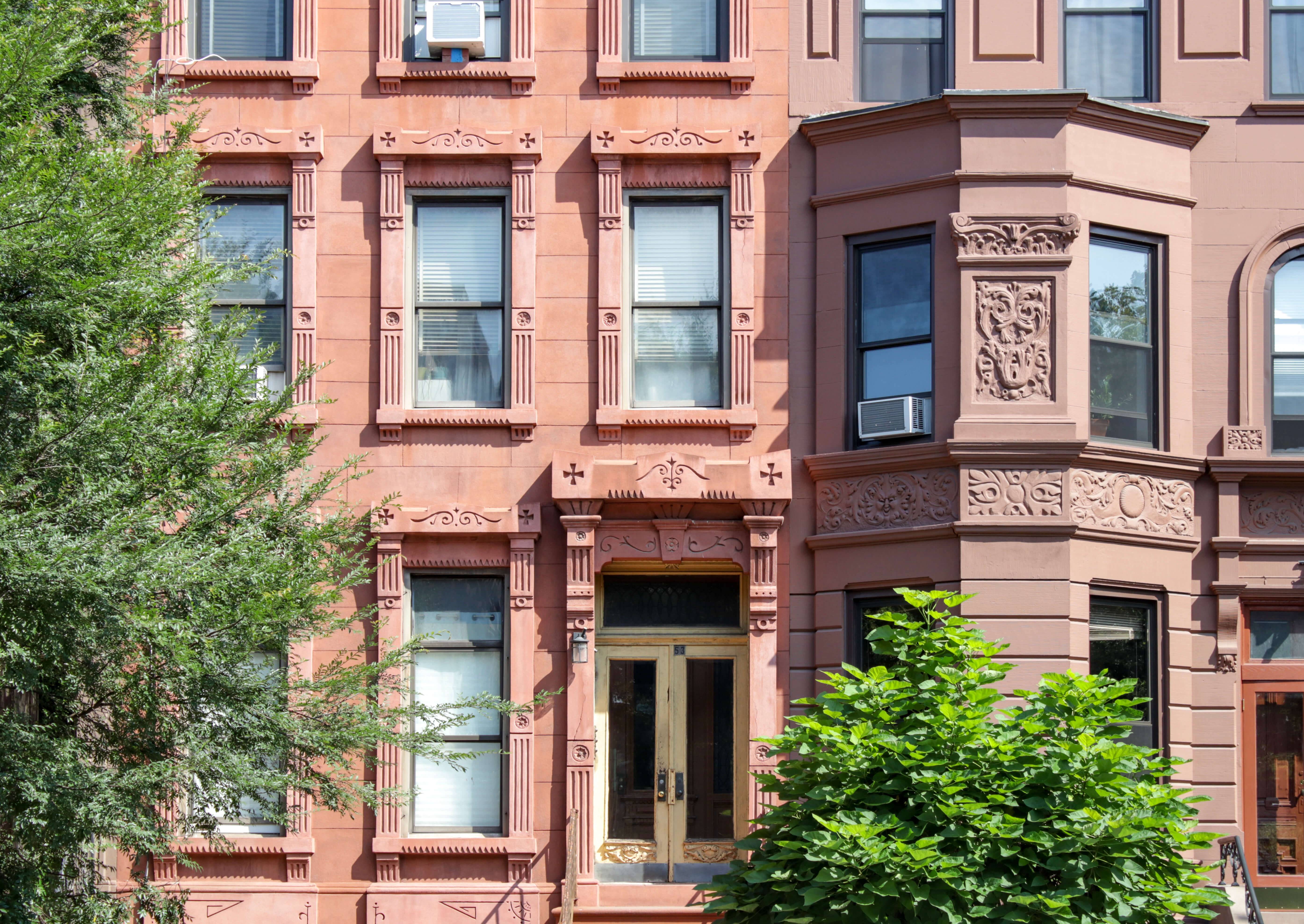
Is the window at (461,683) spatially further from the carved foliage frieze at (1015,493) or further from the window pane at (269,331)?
the carved foliage frieze at (1015,493)

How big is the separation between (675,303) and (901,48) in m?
3.42

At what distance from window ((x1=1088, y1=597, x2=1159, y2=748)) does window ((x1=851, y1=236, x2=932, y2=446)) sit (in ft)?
8.86

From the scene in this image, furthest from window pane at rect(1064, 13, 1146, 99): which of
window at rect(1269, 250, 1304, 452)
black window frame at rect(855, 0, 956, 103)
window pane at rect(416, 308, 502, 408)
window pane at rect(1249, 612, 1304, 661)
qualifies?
window pane at rect(416, 308, 502, 408)

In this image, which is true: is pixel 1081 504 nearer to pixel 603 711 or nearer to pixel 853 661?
pixel 853 661

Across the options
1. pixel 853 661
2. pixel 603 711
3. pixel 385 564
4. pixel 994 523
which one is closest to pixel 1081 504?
pixel 994 523

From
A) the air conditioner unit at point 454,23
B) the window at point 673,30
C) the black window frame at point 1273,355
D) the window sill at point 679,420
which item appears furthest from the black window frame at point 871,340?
the air conditioner unit at point 454,23

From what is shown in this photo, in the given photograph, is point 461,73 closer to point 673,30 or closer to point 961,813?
point 673,30

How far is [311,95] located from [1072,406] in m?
8.04

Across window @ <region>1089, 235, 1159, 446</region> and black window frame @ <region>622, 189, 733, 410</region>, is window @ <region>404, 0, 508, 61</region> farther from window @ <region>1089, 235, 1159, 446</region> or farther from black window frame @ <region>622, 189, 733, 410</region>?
window @ <region>1089, 235, 1159, 446</region>

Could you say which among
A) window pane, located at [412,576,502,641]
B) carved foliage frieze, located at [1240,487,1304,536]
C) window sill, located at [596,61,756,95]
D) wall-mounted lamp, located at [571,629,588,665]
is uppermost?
window sill, located at [596,61,756,95]

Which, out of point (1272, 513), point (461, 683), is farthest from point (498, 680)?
point (1272, 513)

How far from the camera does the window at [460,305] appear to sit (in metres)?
15.7

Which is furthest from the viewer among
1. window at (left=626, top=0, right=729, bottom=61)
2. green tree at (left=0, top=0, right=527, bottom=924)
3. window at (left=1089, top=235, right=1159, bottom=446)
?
window at (left=626, top=0, right=729, bottom=61)

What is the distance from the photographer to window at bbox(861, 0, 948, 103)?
618 inches
